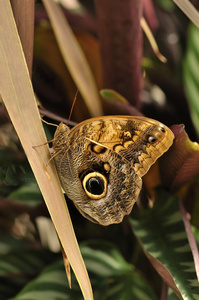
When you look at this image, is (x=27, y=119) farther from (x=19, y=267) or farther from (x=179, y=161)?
(x=19, y=267)

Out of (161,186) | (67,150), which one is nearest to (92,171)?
(67,150)

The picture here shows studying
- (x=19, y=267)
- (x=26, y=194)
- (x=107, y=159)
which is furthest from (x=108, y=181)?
(x=19, y=267)

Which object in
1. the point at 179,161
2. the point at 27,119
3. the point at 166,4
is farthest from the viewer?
the point at 166,4

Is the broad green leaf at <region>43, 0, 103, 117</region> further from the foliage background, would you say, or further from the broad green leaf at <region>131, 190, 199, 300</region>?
the broad green leaf at <region>131, 190, 199, 300</region>

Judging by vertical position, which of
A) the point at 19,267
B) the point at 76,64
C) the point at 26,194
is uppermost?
the point at 76,64

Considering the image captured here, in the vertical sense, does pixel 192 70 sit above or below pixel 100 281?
above

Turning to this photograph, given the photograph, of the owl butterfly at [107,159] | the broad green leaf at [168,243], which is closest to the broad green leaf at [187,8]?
the owl butterfly at [107,159]
